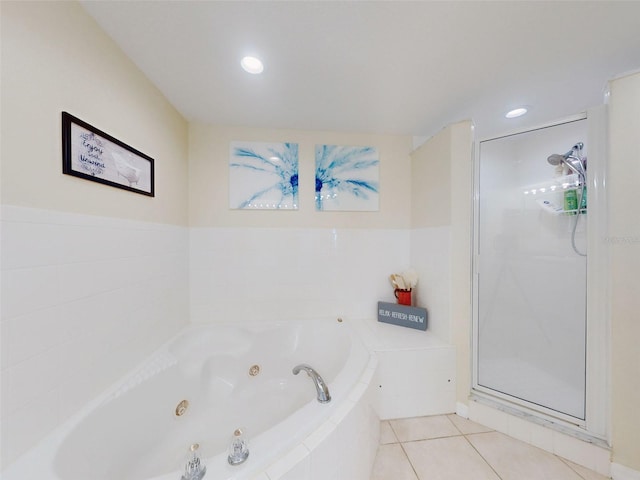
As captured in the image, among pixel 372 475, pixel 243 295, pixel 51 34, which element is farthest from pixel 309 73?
pixel 372 475

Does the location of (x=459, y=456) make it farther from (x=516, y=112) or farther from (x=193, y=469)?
(x=516, y=112)

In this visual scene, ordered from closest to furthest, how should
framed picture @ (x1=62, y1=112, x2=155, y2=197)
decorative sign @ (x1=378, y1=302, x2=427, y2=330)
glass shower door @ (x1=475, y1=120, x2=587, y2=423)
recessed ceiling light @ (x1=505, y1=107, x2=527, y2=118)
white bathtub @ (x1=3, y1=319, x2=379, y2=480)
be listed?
white bathtub @ (x1=3, y1=319, x2=379, y2=480)
framed picture @ (x1=62, y1=112, x2=155, y2=197)
glass shower door @ (x1=475, y1=120, x2=587, y2=423)
recessed ceiling light @ (x1=505, y1=107, x2=527, y2=118)
decorative sign @ (x1=378, y1=302, x2=427, y2=330)

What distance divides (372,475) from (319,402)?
0.61 metres

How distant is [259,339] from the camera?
1.74m

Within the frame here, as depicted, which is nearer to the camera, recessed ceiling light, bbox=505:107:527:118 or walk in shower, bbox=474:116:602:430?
walk in shower, bbox=474:116:602:430

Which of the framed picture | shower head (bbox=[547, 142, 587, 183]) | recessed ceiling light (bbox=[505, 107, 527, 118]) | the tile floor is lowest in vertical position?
the tile floor

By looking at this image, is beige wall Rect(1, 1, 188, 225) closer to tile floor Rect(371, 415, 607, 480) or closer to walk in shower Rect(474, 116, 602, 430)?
tile floor Rect(371, 415, 607, 480)

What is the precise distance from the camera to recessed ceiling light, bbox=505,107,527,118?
1.60 metres

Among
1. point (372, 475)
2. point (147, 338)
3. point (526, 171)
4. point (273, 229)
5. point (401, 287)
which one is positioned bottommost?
point (372, 475)

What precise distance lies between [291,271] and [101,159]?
4.52 feet

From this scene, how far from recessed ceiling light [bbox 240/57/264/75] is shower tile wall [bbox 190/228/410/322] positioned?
1119 mm

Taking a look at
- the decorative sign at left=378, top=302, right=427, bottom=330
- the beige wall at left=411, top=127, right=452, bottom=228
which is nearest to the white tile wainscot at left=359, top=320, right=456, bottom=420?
the decorative sign at left=378, top=302, right=427, bottom=330

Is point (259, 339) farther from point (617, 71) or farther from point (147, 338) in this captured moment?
point (617, 71)

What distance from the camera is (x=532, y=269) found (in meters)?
1.74
